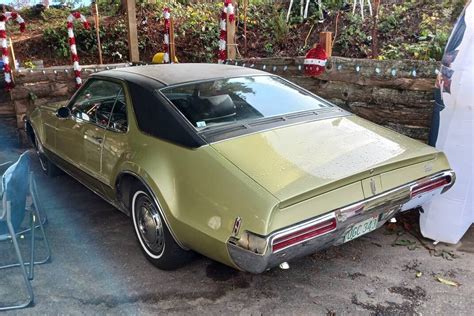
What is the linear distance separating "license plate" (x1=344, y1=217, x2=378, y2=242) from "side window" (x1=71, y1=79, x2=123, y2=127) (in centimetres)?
220

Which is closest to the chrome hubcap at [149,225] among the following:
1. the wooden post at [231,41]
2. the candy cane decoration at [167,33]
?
the wooden post at [231,41]

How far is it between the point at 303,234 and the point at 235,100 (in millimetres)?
1410

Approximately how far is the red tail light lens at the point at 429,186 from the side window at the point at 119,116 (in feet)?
7.21

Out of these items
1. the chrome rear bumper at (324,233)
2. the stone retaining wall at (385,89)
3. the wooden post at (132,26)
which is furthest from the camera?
the wooden post at (132,26)

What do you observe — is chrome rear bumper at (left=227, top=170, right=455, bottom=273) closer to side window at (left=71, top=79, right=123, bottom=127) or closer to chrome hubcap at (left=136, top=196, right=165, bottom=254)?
chrome hubcap at (left=136, top=196, right=165, bottom=254)

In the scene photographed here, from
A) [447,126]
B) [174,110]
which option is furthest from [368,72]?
[174,110]

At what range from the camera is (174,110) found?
3148 millimetres

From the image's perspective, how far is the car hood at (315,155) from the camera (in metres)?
2.48

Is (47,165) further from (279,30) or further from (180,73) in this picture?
(279,30)

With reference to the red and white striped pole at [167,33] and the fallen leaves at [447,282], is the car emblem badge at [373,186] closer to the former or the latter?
the fallen leaves at [447,282]

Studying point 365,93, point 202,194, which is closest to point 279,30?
point 365,93

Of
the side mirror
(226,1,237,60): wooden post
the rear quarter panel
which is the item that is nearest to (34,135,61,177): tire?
the side mirror

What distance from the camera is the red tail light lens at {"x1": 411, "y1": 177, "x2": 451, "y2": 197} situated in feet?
9.44

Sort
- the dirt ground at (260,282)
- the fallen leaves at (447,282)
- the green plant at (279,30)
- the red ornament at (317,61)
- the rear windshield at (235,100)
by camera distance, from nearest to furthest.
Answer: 1. the dirt ground at (260,282)
2. the fallen leaves at (447,282)
3. the rear windshield at (235,100)
4. the red ornament at (317,61)
5. the green plant at (279,30)
